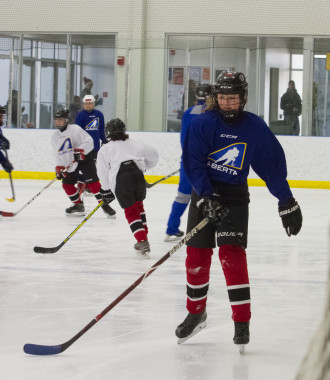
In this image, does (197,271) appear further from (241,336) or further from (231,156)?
(231,156)

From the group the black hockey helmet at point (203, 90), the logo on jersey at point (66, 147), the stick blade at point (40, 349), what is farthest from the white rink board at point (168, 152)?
the stick blade at point (40, 349)

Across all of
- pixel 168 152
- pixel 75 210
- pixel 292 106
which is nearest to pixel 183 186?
pixel 75 210

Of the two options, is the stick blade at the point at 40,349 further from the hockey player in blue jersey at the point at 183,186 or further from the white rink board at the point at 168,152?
the white rink board at the point at 168,152

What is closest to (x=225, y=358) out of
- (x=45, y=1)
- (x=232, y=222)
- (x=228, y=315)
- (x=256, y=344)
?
(x=256, y=344)

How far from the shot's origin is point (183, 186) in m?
4.39

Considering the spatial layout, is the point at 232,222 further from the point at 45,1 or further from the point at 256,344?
the point at 45,1

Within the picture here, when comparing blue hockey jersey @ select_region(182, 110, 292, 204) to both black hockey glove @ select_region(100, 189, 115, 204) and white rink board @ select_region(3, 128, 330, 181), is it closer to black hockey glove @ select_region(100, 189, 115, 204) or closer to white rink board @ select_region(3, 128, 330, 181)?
black hockey glove @ select_region(100, 189, 115, 204)

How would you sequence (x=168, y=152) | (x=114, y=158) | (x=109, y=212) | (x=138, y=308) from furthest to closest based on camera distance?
1. (x=168, y=152)
2. (x=109, y=212)
3. (x=114, y=158)
4. (x=138, y=308)

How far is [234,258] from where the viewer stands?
2.16 meters

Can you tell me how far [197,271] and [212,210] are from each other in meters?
0.26

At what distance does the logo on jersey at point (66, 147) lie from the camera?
5.83 metres

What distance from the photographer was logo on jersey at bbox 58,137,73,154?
5.83 metres

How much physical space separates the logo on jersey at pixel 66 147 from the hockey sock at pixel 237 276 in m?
3.79

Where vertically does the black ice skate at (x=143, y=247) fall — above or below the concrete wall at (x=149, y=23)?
below
